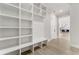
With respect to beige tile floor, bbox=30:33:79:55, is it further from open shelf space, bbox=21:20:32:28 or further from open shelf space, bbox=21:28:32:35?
open shelf space, bbox=21:20:32:28

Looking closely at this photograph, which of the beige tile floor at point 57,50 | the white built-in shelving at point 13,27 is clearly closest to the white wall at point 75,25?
the beige tile floor at point 57,50

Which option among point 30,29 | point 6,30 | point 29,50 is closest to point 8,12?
point 6,30

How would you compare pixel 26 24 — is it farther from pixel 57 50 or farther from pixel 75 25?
pixel 75 25

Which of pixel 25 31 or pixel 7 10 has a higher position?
pixel 7 10

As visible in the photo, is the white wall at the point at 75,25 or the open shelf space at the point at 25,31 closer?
the open shelf space at the point at 25,31

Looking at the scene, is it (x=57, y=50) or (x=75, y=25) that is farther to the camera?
(x=75, y=25)

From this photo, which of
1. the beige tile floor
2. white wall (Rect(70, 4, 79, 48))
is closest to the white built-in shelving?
the beige tile floor

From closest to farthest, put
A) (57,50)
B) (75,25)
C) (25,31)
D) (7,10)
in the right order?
1. (7,10)
2. (25,31)
3. (57,50)
4. (75,25)

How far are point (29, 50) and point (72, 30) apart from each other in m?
2.17

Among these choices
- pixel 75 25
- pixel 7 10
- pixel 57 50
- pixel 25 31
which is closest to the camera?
pixel 7 10

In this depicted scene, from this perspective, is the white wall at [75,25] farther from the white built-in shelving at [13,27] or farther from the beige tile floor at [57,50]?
the white built-in shelving at [13,27]

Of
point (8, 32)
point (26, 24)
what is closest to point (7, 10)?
point (8, 32)

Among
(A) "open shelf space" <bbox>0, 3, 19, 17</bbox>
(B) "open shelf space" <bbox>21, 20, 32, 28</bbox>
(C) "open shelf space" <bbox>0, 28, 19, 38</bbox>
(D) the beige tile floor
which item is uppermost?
(A) "open shelf space" <bbox>0, 3, 19, 17</bbox>
